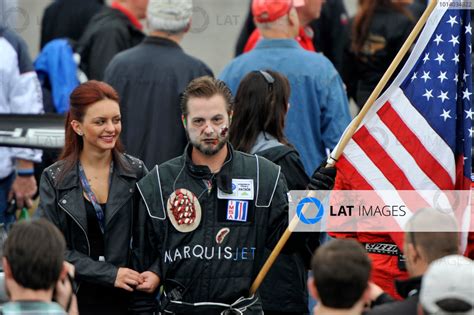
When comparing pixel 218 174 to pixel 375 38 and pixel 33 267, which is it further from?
pixel 375 38

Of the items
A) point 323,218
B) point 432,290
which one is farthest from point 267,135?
point 432,290

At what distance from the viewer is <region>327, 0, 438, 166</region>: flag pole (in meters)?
6.64

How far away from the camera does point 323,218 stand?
6.84 metres

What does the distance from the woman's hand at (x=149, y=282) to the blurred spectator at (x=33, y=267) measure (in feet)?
3.84

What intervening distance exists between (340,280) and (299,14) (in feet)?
16.4

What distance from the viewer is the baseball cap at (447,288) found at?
495 centimetres

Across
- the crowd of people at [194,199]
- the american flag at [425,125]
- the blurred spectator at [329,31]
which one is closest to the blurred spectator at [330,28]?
the blurred spectator at [329,31]

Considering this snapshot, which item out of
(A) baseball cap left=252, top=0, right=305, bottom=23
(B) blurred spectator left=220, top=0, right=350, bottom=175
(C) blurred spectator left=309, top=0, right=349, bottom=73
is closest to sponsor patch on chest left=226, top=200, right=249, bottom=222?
(B) blurred spectator left=220, top=0, right=350, bottom=175

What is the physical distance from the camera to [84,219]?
672cm

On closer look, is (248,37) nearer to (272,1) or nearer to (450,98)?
(272,1)

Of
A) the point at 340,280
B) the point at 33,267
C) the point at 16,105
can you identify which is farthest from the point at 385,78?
the point at 16,105

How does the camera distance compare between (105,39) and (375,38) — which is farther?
(375,38)

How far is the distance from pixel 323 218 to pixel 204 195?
67cm

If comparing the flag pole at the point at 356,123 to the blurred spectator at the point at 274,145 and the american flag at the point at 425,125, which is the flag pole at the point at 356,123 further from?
the blurred spectator at the point at 274,145
